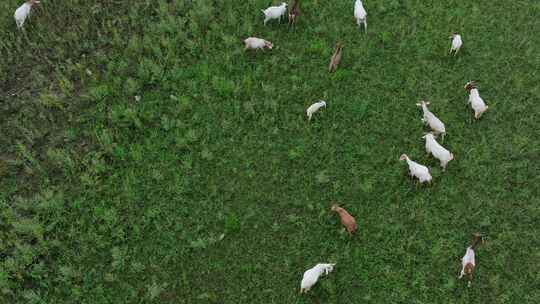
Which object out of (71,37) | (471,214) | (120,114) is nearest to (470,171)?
(471,214)

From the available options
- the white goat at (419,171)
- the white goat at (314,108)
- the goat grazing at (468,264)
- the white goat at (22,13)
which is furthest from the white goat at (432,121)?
the white goat at (22,13)

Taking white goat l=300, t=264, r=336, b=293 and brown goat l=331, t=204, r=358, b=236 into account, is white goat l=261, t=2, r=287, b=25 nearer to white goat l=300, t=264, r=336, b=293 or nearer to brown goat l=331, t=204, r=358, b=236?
brown goat l=331, t=204, r=358, b=236

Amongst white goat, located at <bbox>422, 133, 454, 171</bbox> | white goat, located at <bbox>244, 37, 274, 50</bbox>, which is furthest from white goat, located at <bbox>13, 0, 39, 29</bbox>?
white goat, located at <bbox>422, 133, 454, 171</bbox>

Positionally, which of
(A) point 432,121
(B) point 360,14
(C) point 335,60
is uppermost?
(B) point 360,14

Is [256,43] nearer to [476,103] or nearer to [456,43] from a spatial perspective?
[456,43]

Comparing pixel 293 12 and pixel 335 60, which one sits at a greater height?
pixel 293 12

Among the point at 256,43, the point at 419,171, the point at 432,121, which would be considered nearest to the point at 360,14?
the point at 256,43

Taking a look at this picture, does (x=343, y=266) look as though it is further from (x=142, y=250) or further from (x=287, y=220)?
(x=142, y=250)
